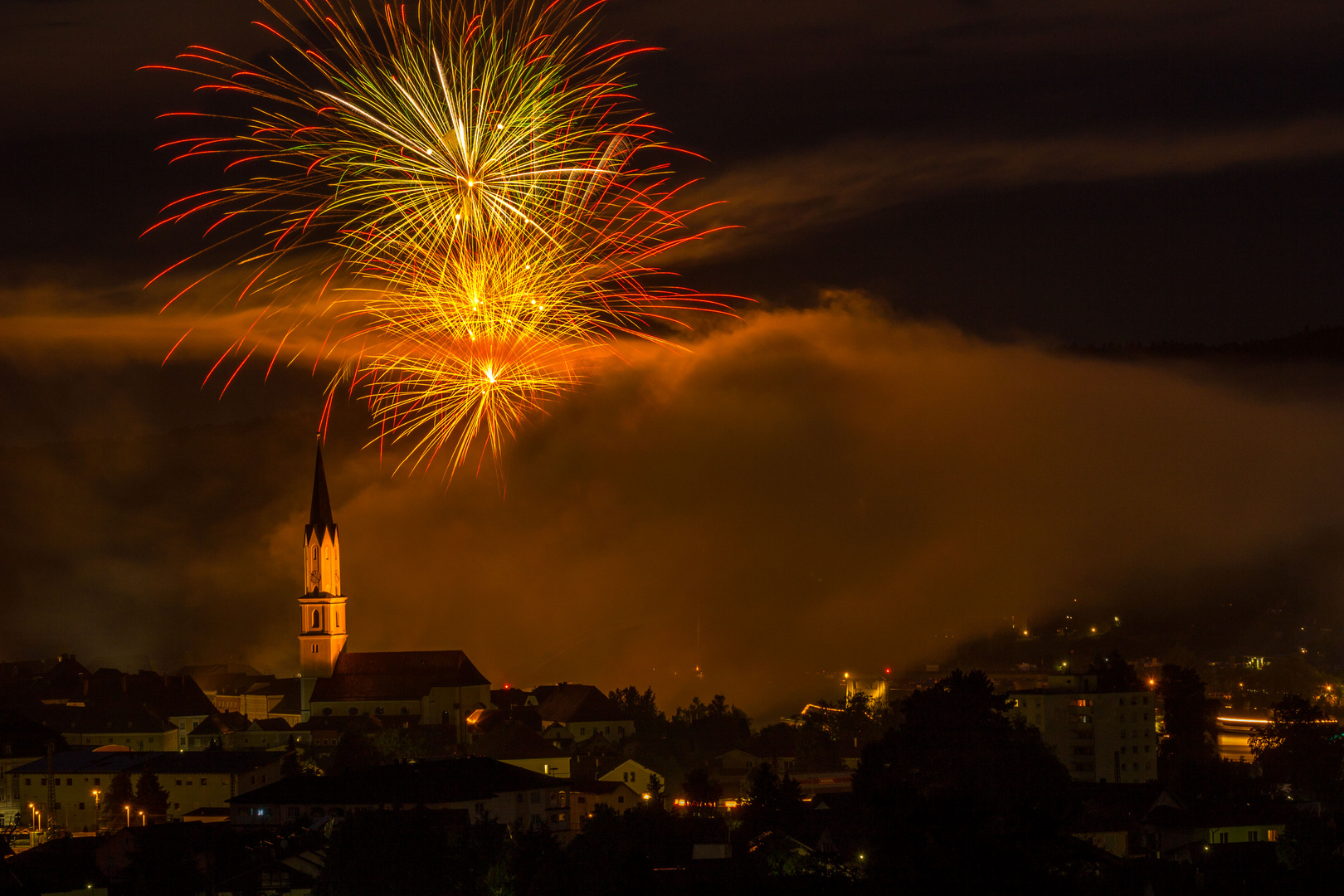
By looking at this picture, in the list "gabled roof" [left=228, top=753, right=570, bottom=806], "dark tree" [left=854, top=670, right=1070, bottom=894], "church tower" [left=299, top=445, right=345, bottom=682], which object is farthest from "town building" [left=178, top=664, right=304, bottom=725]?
"dark tree" [left=854, top=670, right=1070, bottom=894]

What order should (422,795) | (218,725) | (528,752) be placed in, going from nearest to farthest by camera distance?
(422,795), (528,752), (218,725)

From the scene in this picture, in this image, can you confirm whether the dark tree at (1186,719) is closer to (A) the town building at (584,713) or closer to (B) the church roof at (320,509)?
(A) the town building at (584,713)

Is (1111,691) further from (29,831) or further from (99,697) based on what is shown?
(99,697)

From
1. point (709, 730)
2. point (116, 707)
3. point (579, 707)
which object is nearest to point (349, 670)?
point (116, 707)

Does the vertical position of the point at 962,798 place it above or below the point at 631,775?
above

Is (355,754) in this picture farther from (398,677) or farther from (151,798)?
(398,677)

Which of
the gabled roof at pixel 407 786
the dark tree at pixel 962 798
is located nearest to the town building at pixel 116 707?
the gabled roof at pixel 407 786

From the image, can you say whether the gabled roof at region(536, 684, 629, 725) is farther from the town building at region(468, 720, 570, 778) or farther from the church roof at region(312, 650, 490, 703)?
the town building at region(468, 720, 570, 778)
